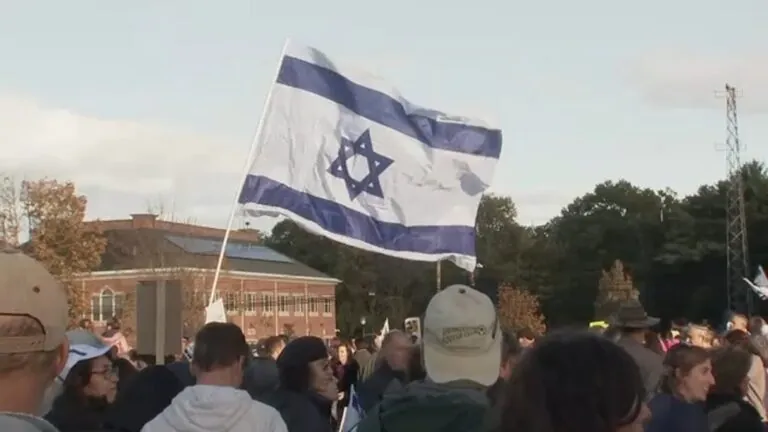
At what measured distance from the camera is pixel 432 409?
3770 millimetres

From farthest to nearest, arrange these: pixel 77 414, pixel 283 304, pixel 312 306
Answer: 1. pixel 312 306
2. pixel 283 304
3. pixel 77 414

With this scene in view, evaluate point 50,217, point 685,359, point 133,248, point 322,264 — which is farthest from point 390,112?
point 322,264

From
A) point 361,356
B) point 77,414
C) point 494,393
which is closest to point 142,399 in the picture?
point 77,414

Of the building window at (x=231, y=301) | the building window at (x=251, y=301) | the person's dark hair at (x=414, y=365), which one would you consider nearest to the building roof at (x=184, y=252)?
the building window at (x=231, y=301)

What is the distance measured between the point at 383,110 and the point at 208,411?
253 inches

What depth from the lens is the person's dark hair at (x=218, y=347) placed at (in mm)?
5637

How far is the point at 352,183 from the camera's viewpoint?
423 inches

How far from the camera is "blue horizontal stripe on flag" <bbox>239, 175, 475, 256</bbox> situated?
Answer: 34.2 ft

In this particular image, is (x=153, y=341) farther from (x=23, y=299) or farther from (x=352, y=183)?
(x=23, y=299)

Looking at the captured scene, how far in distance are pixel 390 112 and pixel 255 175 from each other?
4.87ft

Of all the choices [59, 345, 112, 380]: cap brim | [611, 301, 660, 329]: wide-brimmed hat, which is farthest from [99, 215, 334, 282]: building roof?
[59, 345, 112, 380]: cap brim

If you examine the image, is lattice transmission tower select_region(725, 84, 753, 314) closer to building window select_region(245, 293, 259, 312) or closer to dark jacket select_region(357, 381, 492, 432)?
building window select_region(245, 293, 259, 312)

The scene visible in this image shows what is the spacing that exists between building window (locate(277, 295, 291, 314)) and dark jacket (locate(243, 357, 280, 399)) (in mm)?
86306

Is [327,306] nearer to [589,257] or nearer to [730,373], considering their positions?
[589,257]
